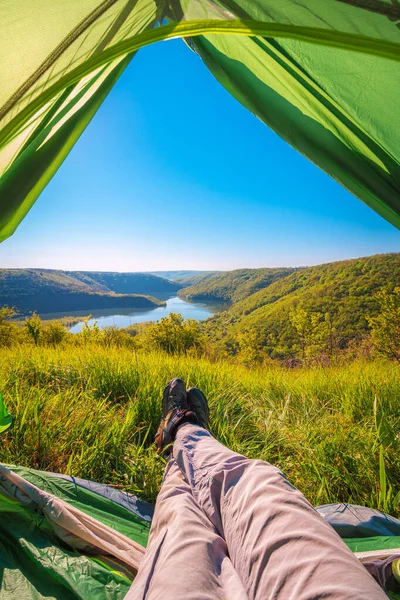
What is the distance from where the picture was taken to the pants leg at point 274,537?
1.83 ft

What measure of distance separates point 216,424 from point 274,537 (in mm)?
1215

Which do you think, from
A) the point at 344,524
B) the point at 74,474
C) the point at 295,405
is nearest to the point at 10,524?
the point at 74,474

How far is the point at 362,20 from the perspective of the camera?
739 millimetres

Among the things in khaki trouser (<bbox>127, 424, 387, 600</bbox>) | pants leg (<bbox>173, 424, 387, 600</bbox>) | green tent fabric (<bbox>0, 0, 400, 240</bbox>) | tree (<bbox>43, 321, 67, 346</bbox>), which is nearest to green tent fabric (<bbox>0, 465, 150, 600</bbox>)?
khaki trouser (<bbox>127, 424, 387, 600</bbox>)

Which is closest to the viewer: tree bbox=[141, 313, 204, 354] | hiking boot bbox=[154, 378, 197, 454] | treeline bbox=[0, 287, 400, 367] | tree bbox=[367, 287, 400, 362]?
hiking boot bbox=[154, 378, 197, 454]

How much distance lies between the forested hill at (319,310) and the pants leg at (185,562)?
13.3 m

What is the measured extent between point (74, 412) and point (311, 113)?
6.63ft

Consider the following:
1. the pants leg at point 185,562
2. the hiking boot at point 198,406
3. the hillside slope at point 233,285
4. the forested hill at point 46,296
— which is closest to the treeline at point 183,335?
the hiking boot at point 198,406

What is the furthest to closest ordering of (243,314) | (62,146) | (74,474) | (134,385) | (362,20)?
(243,314) → (134,385) → (74,474) → (62,146) → (362,20)

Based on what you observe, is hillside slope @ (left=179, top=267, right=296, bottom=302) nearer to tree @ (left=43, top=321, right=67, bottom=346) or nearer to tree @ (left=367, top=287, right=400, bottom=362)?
tree @ (left=367, top=287, right=400, bottom=362)

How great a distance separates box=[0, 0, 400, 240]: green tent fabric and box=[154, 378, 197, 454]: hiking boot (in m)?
1.27

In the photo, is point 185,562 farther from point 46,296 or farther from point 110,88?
point 46,296

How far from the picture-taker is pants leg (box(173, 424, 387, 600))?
558 millimetres

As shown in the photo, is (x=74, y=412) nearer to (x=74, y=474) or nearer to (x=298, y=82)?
(x=74, y=474)
